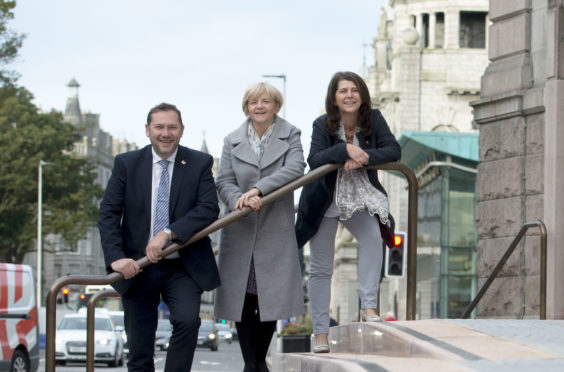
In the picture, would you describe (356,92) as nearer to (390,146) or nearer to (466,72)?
(390,146)

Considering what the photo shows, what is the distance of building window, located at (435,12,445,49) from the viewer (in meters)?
74.5

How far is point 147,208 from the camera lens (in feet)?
27.2

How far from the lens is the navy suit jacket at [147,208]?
26.9 ft

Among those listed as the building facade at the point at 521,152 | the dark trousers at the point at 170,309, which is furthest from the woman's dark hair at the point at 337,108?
the building facade at the point at 521,152

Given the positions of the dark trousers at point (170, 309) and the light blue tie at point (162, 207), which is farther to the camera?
the light blue tie at point (162, 207)

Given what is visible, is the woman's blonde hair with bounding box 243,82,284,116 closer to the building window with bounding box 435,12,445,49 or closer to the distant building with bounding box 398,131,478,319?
the distant building with bounding box 398,131,478,319

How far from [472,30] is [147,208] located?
68.0 meters

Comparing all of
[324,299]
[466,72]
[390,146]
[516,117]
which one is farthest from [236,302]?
[466,72]

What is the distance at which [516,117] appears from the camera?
14.2m

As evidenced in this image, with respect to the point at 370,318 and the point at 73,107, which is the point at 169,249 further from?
the point at 73,107

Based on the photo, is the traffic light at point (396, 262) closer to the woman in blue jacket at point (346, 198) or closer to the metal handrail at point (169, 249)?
the metal handrail at point (169, 249)

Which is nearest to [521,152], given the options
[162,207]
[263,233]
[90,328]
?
[263,233]

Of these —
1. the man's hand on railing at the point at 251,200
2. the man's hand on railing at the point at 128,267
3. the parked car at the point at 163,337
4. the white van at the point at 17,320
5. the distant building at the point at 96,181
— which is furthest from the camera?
the distant building at the point at 96,181

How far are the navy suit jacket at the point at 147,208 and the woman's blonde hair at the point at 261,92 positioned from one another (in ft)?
1.83
